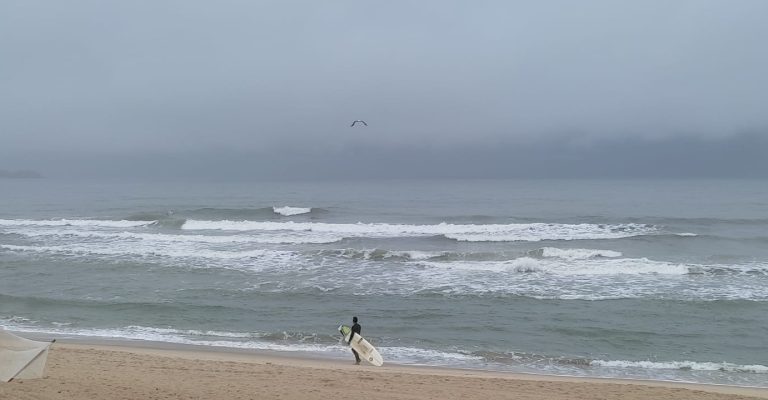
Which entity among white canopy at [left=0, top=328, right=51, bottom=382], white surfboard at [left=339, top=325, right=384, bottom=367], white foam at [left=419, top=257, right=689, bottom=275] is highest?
white canopy at [left=0, top=328, right=51, bottom=382]

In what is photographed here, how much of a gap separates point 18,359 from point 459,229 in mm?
30709

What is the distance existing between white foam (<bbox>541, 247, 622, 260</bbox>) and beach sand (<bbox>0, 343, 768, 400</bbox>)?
46.8ft

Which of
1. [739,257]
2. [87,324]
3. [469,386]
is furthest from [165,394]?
[739,257]

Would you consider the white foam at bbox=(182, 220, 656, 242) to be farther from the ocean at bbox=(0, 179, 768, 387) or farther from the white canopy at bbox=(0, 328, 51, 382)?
the white canopy at bbox=(0, 328, 51, 382)

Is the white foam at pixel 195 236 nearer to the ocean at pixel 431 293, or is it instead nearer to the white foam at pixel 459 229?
the ocean at pixel 431 293

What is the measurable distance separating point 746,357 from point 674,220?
30111 millimetres

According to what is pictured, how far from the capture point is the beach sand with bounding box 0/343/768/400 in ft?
25.8

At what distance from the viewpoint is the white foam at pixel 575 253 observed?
24.1m

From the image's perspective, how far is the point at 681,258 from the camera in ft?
77.3

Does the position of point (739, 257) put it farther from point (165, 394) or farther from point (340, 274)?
point (165, 394)

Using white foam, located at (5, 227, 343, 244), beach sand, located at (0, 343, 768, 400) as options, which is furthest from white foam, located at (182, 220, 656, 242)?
beach sand, located at (0, 343, 768, 400)

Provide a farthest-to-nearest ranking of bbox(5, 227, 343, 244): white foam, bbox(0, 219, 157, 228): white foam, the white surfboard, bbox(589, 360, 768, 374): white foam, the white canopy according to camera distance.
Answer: bbox(0, 219, 157, 228): white foam, bbox(5, 227, 343, 244): white foam, bbox(589, 360, 768, 374): white foam, the white surfboard, the white canopy

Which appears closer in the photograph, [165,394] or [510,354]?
[165,394]

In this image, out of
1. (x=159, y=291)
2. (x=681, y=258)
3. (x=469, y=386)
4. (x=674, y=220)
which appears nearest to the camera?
(x=469, y=386)
